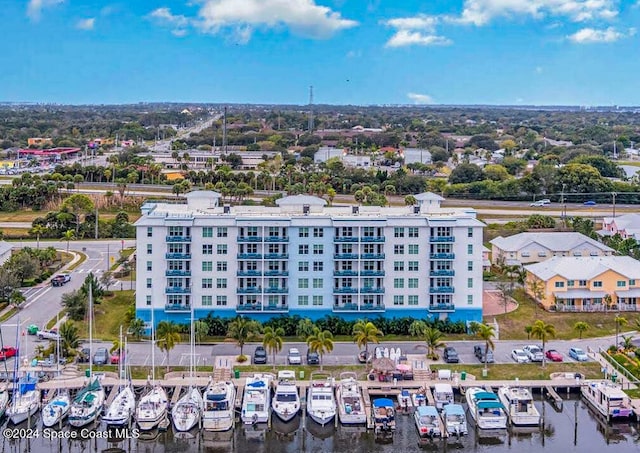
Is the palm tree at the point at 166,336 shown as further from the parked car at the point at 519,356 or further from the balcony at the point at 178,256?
the parked car at the point at 519,356

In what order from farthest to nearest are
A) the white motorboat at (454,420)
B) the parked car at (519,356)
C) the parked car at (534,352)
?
the parked car at (534,352)
the parked car at (519,356)
the white motorboat at (454,420)

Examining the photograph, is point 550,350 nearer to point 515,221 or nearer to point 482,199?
point 515,221

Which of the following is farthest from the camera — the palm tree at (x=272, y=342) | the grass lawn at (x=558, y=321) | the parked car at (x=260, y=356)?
the grass lawn at (x=558, y=321)

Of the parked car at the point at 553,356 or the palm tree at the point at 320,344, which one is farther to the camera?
the parked car at the point at 553,356

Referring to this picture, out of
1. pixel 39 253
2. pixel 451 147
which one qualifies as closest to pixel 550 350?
pixel 39 253

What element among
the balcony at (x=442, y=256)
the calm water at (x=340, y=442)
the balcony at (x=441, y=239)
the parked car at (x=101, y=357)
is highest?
the balcony at (x=441, y=239)

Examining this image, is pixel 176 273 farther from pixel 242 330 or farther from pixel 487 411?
pixel 487 411

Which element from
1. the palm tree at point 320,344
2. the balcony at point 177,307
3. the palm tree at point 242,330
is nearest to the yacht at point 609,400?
the palm tree at point 320,344
